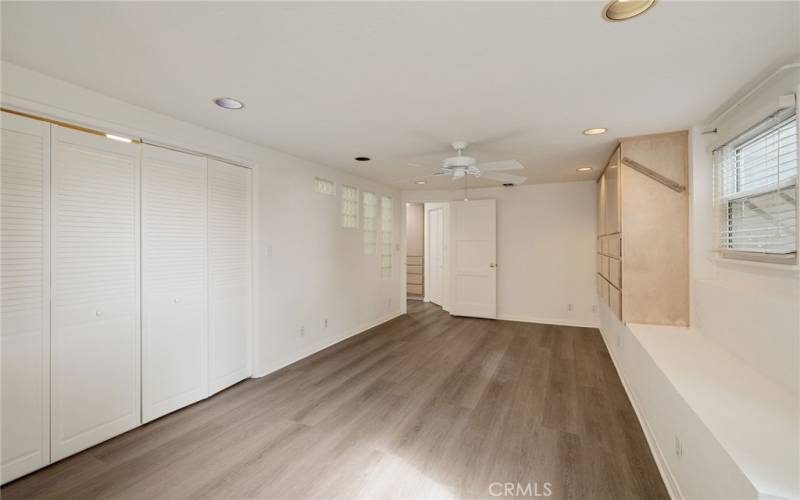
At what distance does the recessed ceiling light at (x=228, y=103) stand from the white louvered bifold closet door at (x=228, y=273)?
79cm

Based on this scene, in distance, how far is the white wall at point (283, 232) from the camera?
2172 millimetres

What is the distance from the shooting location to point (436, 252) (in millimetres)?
7938

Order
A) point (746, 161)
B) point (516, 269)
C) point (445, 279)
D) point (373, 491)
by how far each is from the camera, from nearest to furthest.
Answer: point (373, 491) < point (746, 161) < point (516, 269) < point (445, 279)

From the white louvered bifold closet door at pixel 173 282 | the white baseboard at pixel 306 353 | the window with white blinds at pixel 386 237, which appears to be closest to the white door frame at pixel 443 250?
the window with white blinds at pixel 386 237

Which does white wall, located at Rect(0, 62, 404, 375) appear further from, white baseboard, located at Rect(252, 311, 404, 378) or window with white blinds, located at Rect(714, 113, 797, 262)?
window with white blinds, located at Rect(714, 113, 797, 262)

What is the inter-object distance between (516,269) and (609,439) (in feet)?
12.4

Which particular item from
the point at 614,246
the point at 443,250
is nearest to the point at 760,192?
the point at 614,246

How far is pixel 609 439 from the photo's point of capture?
2.43 m

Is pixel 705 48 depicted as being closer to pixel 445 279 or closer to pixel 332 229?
pixel 332 229

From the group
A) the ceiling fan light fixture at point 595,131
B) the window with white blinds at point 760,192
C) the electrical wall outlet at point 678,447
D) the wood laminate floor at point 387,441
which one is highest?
the ceiling fan light fixture at point 595,131

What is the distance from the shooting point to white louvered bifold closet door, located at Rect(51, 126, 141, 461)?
7.13 ft

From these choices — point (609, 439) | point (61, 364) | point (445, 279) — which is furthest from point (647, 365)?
point (445, 279)

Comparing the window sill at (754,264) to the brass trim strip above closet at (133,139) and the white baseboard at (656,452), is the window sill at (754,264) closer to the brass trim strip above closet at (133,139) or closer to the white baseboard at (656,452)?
the white baseboard at (656,452)

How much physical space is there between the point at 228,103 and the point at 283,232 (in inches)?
64.9
